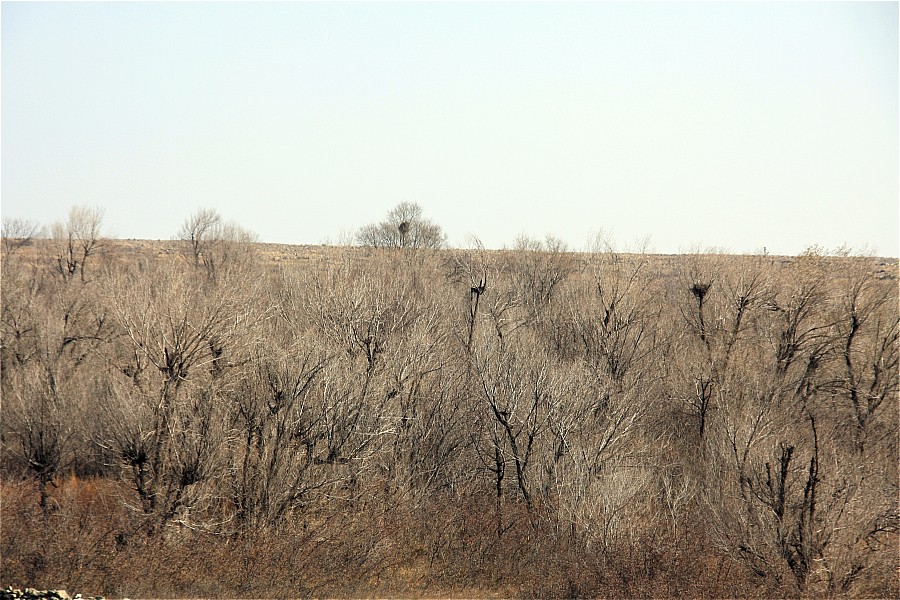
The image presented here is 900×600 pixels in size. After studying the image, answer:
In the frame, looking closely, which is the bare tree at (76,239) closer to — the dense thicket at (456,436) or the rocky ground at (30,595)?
the dense thicket at (456,436)

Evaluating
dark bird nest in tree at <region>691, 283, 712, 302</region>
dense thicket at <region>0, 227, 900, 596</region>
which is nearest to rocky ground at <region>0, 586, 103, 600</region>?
dense thicket at <region>0, 227, 900, 596</region>

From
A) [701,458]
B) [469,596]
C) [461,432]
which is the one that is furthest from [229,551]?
[701,458]

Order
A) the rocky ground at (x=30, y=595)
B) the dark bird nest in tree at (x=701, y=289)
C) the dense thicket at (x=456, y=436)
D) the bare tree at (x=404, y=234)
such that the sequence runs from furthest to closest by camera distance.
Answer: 1. the bare tree at (x=404, y=234)
2. the dark bird nest in tree at (x=701, y=289)
3. the dense thicket at (x=456, y=436)
4. the rocky ground at (x=30, y=595)

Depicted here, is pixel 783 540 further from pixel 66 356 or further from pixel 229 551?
pixel 66 356

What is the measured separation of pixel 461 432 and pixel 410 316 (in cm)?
531

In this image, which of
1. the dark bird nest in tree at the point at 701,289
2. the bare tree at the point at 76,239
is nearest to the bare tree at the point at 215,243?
the bare tree at the point at 76,239

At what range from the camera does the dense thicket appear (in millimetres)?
17703

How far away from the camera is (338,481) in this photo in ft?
66.9

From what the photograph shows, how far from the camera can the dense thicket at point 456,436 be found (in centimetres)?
1770

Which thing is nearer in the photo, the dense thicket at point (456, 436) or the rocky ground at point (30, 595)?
the rocky ground at point (30, 595)

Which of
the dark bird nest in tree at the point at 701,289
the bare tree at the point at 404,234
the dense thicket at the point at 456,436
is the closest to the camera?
the dense thicket at the point at 456,436

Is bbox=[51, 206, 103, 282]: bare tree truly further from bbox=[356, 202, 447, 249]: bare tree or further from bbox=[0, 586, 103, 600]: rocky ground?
bbox=[0, 586, 103, 600]: rocky ground

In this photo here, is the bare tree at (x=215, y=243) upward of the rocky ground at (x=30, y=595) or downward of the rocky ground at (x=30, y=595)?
upward

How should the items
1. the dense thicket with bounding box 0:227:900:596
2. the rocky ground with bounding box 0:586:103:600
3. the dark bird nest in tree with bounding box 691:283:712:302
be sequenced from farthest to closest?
the dark bird nest in tree with bounding box 691:283:712:302 → the dense thicket with bounding box 0:227:900:596 → the rocky ground with bounding box 0:586:103:600
